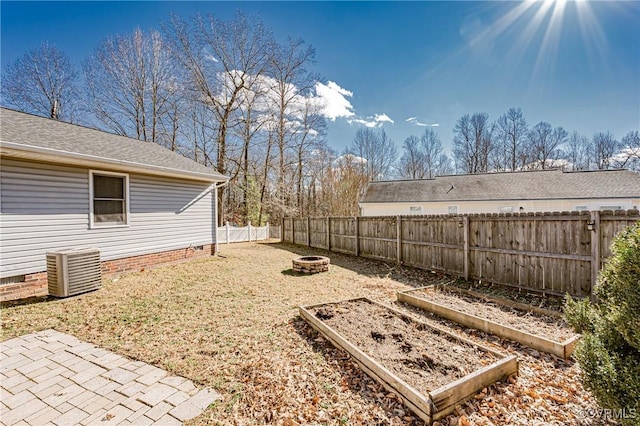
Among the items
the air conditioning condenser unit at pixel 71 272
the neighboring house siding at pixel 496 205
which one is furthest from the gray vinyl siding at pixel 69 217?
the neighboring house siding at pixel 496 205

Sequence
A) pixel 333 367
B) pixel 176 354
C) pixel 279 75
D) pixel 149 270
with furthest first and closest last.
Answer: pixel 279 75
pixel 149 270
pixel 176 354
pixel 333 367

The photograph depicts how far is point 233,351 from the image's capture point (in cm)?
329

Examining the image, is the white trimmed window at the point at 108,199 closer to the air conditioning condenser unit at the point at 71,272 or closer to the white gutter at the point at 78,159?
the white gutter at the point at 78,159

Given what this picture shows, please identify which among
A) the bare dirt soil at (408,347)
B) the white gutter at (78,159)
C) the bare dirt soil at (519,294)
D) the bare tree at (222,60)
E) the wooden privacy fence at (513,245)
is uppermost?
the bare tree at (222,60)

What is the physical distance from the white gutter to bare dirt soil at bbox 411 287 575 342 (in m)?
7.64

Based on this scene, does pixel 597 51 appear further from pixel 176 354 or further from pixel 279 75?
pixel 279 75

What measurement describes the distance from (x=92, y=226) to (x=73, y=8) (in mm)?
8006

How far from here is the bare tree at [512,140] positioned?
29536mm

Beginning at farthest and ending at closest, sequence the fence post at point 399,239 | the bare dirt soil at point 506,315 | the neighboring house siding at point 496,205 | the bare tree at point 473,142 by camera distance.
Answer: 1. the bare tree at point 473,142
2. the neighboring house siding at point 496,205
3. the fence post at point 399,239
4. the bare dirt soil at point 506,315

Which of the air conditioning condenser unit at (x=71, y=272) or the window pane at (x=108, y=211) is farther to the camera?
the window pane at (x=108, y=211)

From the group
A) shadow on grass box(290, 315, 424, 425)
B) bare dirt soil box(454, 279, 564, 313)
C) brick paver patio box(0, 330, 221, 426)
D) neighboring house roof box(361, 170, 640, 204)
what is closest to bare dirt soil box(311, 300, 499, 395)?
shadow on grass box(290, 315, 424, 425)

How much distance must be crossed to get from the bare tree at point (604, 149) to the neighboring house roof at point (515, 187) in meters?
17.9

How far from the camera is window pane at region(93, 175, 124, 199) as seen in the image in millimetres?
6809

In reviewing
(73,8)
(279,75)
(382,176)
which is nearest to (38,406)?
(73,8)
